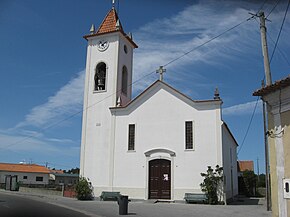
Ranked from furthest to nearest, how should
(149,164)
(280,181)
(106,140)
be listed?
(106,140) → (149,164) → (280,181)

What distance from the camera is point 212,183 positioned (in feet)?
69.8

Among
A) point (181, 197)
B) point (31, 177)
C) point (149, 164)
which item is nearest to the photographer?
point (181, 197)

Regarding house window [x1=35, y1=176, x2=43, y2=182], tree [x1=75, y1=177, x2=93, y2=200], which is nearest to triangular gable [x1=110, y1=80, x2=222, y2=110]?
tree [x1=75, y1=177, x2=93, y2=200]

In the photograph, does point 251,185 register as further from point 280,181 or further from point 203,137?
point 280,181

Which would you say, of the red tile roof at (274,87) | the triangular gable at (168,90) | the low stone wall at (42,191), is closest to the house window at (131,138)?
the triangular gable at (168,90)

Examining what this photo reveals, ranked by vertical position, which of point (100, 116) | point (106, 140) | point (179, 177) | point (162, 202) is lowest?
point (162, 202)

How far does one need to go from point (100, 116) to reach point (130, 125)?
2.82m

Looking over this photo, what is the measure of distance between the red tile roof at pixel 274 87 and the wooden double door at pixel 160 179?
1346 cm

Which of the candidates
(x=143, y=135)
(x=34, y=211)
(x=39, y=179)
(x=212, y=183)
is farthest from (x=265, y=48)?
(x=39, y=179)

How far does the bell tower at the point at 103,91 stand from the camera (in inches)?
998

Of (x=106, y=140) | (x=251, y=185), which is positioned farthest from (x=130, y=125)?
(x=251, y=185)

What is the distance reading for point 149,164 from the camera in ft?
77.9

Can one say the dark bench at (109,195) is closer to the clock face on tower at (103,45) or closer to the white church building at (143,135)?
the white church building at (143,135)

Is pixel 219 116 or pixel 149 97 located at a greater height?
pixel 149 97
